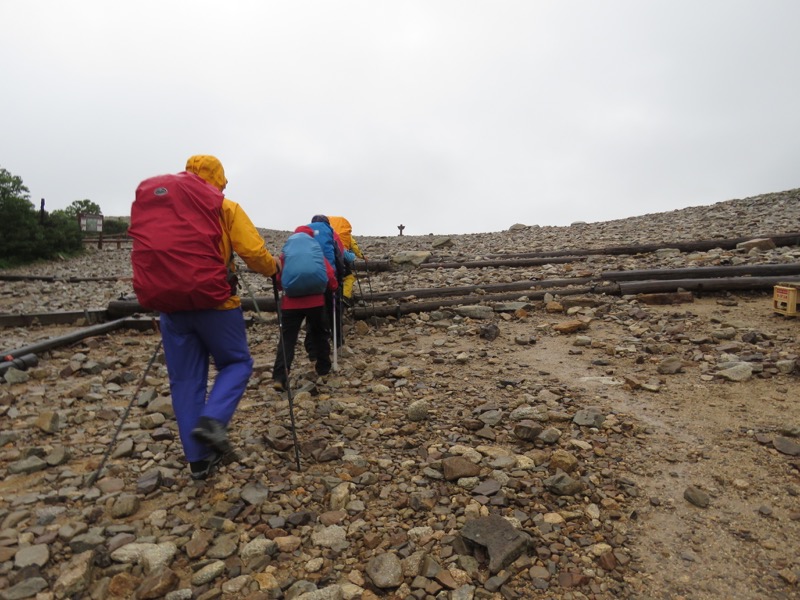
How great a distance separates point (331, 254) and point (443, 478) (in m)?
3.92

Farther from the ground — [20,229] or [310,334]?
[20,229]

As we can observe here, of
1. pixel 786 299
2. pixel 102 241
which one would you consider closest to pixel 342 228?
pixel 786 299

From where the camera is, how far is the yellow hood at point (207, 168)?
390 cm

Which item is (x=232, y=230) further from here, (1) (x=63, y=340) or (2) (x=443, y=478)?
(1) (x=63, y=340)

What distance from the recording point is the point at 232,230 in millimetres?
3723

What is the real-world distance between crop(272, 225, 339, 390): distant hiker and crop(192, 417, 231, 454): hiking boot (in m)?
2.06

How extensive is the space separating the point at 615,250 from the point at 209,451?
1339 centimetres

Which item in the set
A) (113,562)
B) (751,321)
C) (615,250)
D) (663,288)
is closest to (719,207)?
(615,250)

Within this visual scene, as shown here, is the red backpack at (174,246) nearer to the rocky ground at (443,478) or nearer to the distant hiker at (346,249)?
the rocky ground at (443,478)

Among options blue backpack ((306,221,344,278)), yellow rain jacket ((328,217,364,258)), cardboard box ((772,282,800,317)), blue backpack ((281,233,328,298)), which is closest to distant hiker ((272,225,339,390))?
blue backpack ((281,233,328,298))

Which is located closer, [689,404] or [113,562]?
[113,562]

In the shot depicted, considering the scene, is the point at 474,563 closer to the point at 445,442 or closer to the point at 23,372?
the point at 445,442

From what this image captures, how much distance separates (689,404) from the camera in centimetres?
462

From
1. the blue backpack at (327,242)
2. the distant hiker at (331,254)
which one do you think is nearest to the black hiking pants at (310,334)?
the distant hiker at (331,254)
